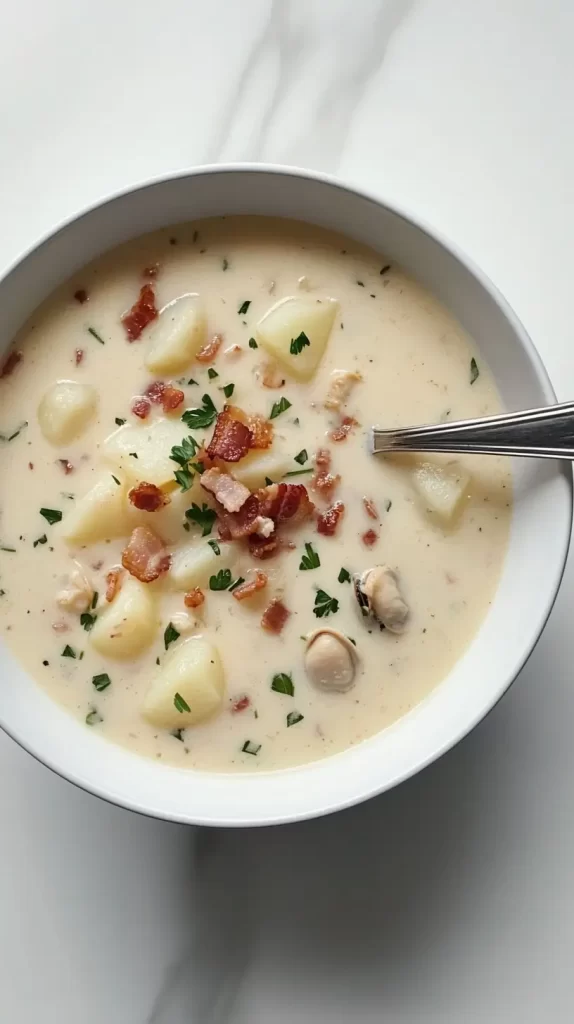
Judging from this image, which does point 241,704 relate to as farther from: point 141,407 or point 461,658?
point 141,407

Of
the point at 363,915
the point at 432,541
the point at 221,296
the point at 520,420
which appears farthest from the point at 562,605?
the point at 221,296

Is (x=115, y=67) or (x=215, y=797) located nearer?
(x=215, y=797)

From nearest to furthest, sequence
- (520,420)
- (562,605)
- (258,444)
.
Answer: (520,420) → (258,444) → (562,605)

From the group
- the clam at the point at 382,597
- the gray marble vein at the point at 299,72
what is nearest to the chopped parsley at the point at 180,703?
the clam at the point at 382,597

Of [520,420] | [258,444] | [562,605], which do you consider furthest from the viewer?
[562,605]

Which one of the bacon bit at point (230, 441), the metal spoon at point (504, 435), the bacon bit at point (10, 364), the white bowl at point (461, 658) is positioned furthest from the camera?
the bacon bit at point (10, 364)

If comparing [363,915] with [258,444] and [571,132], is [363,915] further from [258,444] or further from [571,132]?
[571,132]

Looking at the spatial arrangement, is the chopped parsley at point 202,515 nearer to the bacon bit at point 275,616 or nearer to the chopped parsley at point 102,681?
the bacon bit at point 275,616
